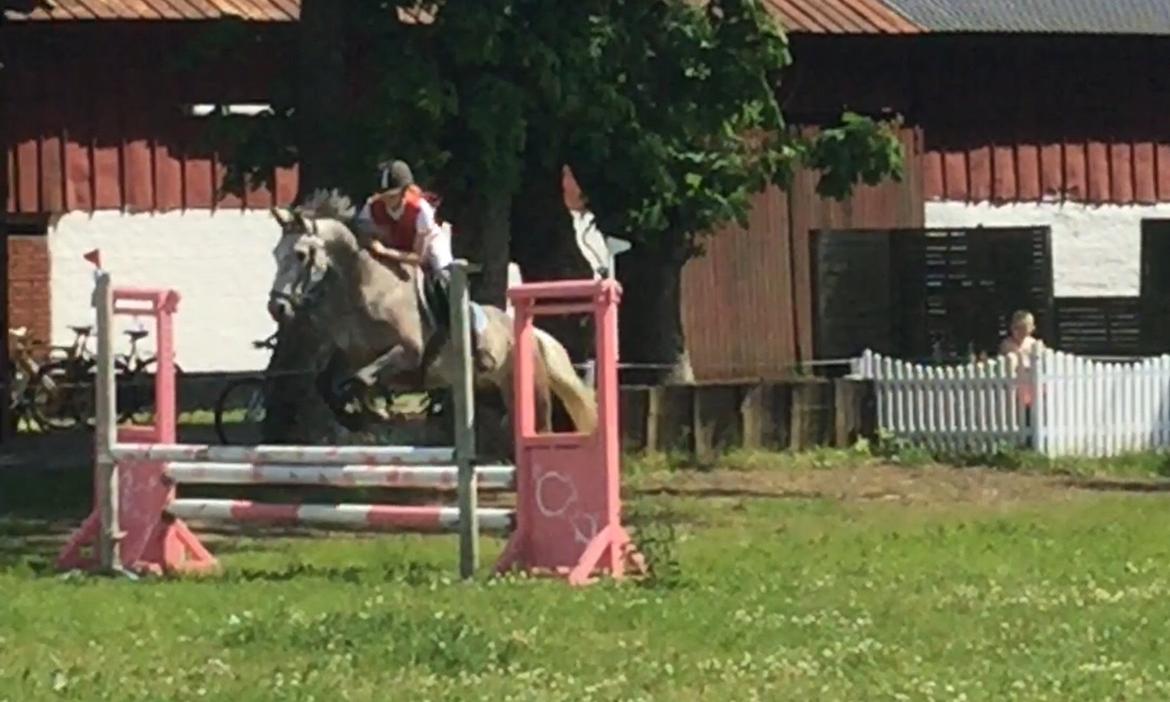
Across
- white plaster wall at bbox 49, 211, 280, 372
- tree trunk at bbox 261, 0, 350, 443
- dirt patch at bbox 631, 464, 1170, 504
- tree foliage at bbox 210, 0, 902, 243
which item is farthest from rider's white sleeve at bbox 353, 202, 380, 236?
white plaster wall at bbox 49, 211, 280, 372

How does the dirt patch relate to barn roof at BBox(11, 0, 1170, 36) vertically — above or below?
below

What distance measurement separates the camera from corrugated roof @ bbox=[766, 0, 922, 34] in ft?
116

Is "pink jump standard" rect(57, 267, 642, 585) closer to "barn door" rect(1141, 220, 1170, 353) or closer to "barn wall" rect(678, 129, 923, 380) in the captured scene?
"barn wall" rect(678, 129, 923, 380)

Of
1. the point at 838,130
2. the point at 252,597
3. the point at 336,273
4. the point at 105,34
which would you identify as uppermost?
the point at 105,34

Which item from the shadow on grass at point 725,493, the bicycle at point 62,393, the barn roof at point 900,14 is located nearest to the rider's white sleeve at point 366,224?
the shadow on grass at point 725,493

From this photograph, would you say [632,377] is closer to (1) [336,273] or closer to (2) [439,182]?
(2) [439,182]

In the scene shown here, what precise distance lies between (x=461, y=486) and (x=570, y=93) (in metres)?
7.20

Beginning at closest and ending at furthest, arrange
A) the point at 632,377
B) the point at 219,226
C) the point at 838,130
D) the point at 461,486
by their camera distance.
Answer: the point at 461,486
the point at 838,130
the point at 632,377
the point at 219,226

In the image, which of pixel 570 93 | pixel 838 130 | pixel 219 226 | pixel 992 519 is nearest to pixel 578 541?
pixel 992 519

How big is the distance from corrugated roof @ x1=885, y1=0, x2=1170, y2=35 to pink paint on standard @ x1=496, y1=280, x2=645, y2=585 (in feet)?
74.8

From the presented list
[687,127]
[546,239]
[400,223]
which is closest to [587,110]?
[687,127]

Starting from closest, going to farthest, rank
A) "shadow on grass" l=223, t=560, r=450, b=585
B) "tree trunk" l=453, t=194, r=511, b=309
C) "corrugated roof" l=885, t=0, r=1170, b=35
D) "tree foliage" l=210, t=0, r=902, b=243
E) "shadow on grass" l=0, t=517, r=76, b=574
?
"shadow on grass" l=223, t=560, r=450, b=585, "shadow on grass" l=0, t=517, r=76, b=574, "tree foliage" l=210, t=0, r=902, b=243, "tree trunk" l=453, t=194, r=511, b=309, "corrugated roof" l=885, t=0, r=1170, b=35

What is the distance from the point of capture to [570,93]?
2114 centimetres

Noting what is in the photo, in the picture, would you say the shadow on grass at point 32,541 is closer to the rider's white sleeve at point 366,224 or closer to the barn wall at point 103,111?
the rider's white sleeve at point 366,224
